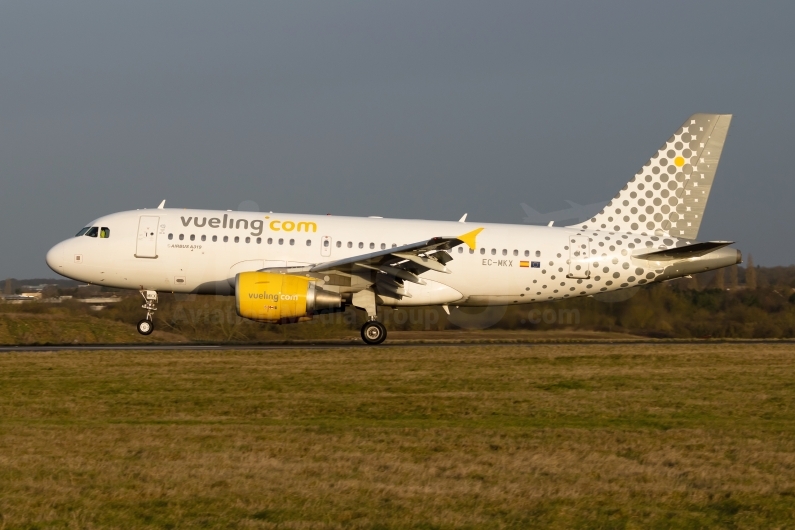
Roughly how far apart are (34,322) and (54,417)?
82.5 feet

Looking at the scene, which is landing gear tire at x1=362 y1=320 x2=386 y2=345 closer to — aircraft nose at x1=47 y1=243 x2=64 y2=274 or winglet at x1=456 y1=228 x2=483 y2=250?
winglet at x1=456 y1=228 x2=483 y2=250

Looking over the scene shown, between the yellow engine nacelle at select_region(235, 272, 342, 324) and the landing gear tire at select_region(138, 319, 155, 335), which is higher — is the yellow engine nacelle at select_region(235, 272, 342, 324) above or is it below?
above

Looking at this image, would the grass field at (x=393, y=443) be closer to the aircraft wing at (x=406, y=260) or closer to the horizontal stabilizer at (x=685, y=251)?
the aircraft wing at (x=406, y=260)

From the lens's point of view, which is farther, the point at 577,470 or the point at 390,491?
the point at 577,470

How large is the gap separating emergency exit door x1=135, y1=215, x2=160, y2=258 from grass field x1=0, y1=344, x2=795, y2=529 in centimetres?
515

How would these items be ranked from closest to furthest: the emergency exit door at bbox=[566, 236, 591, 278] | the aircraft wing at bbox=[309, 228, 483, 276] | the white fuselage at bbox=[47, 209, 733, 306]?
the aircraft wing at bbox=[309, 228, 483, 276], the white fuselage at bbox=[47, 209, 733, 306], the emergency exit door at bbox=[566, 236, 591, 278]

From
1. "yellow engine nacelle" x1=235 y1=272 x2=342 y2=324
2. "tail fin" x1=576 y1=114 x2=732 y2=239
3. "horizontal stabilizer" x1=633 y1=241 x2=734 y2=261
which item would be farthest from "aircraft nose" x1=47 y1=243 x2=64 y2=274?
"horizontal stabilizer" x1=633 y1=241 x2=734 y2=261

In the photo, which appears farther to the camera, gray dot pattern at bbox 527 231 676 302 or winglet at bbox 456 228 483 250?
gray dot pattern at bbox 527 231 676 302

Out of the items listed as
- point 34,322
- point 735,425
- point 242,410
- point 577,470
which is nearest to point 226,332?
point 34,322

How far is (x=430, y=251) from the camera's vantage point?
23203mm

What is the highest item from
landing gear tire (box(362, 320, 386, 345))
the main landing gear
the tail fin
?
the tail fin

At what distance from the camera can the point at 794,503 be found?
314 inches

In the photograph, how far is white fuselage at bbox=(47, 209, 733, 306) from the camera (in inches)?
966

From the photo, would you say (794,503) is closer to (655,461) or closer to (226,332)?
(655,461)
